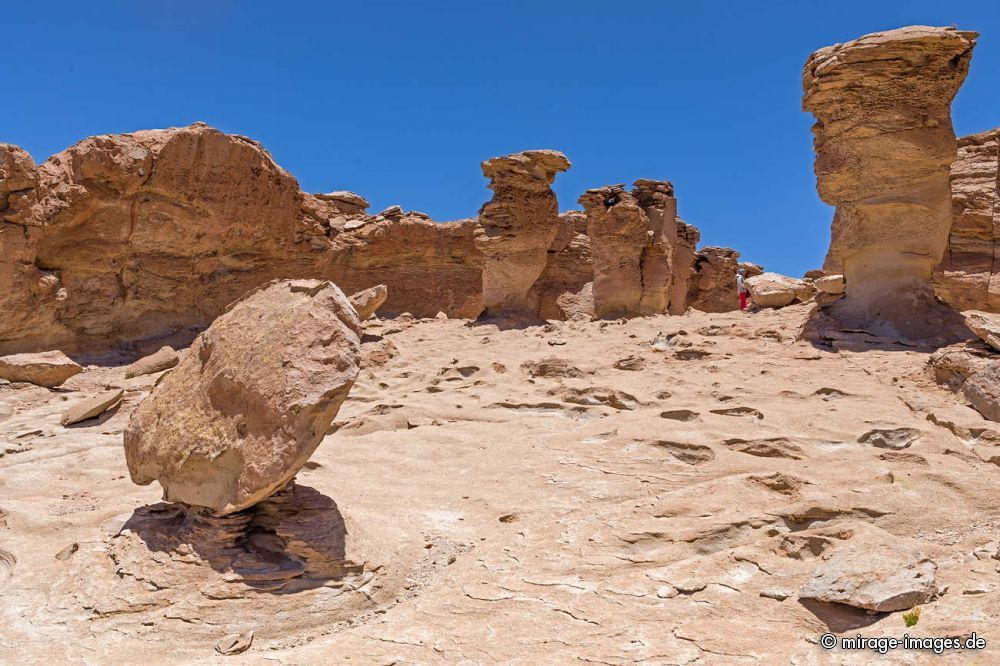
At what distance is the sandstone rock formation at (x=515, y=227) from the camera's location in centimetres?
1130

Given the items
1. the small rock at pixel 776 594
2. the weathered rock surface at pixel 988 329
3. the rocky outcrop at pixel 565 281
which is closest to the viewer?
the small rock at pixel 776 594

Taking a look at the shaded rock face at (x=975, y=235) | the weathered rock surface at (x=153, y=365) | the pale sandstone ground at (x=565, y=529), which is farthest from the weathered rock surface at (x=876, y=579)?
the shaded rock face at (x=975, y=235)

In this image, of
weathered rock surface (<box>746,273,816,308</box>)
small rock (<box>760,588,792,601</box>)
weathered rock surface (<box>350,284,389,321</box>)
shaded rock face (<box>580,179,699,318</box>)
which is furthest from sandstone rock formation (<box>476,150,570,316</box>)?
small rock (<box>760,588,792,601</box>)

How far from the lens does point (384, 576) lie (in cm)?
310

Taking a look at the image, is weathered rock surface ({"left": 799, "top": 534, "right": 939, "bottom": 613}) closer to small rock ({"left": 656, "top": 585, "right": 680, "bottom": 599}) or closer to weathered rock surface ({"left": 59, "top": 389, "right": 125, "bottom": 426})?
small rock ({"left": 656, "top": 585, "right": 680, "bottom": 599})

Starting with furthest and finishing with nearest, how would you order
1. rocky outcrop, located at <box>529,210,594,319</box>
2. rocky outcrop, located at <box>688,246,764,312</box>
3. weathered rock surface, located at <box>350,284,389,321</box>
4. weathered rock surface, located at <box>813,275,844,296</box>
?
1. rocky outcrop, located at <box>688,246,764,312</box>
2. rocky outcrop, located at <box>529,210,594,319</box>
3. weathered rock surface, located at <box>350,284,389,321</box>
4. weathered rock surface, located at <box>813,275,844,296</box>

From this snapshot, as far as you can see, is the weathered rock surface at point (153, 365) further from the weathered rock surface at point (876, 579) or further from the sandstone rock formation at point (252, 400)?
the weathered rock surface at point (876, 579)

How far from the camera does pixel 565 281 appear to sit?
1652 cm

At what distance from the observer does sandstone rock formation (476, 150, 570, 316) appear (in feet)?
37.1

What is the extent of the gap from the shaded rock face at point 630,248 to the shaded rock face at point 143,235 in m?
5.33

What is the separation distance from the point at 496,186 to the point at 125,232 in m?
5.70

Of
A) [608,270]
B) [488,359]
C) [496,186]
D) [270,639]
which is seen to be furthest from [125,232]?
[270,639]

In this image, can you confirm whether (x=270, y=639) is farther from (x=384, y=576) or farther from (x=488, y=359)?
(x=488, y=359)

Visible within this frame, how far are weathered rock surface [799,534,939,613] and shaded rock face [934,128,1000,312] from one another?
34.2ft
